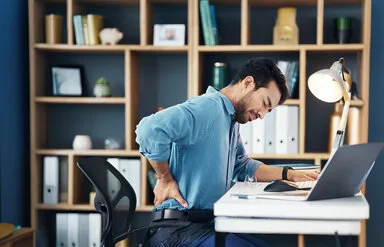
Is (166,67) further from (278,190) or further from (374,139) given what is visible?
(278,190)

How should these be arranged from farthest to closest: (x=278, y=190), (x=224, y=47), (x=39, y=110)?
(x=39, y=110), (x=224, y=47), (x=278, y=190)

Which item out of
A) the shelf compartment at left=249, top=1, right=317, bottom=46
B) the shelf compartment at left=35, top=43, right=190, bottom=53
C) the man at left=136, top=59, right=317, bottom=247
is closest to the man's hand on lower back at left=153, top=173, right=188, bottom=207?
the man at left=136, top=59, right=317, bottom=247

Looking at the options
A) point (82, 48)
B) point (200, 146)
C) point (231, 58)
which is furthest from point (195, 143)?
point (231, 58)

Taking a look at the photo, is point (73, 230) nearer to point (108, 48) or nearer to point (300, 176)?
point (108, 48)

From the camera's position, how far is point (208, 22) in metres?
4.13

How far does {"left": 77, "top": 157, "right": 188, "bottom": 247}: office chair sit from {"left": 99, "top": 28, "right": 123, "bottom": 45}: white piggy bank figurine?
190 cm

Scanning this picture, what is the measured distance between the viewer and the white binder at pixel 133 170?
4.24 metres

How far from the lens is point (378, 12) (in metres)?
4.31

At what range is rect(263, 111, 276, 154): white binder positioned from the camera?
4117 mm

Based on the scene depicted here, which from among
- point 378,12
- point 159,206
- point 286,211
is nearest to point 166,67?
point 378,12

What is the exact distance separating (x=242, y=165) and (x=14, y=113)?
2051 millimetres

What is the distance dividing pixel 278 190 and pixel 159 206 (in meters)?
0.46

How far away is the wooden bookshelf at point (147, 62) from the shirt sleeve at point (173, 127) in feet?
6.08

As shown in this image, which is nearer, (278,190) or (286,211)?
(286,211)
